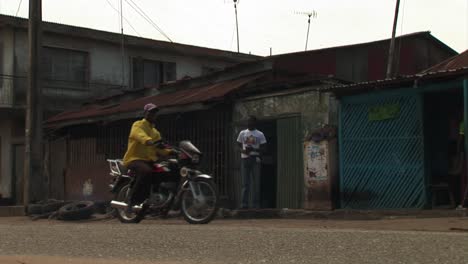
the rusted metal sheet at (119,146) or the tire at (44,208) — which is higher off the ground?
the rusted metal sheet at (119,146)

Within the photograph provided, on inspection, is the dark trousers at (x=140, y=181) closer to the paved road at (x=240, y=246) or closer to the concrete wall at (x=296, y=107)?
the paved road at (x=240, y=246)

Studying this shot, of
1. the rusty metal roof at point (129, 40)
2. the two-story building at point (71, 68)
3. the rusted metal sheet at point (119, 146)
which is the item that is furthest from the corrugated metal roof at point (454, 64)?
the rusty metal roof at point (129, 40)

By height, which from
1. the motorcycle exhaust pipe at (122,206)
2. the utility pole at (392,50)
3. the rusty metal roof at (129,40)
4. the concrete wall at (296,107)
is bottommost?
the motorcycle exhaust pipe at (122,206)

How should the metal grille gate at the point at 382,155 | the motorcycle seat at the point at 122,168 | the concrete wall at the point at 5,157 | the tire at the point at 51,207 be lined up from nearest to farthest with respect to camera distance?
the motorcycle seat at the point at 122,168
the metal grille gate at the point at 382,155
the tire at the point at 51,207
the concrete wall at the point at 5,157

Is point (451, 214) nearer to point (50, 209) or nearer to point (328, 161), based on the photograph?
point (328, 161)

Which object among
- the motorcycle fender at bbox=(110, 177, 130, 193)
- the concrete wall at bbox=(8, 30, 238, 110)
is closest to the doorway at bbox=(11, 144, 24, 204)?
the concrete wall at bbox=(8, 30, 238, 110)

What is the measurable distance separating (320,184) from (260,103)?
7.78 ft

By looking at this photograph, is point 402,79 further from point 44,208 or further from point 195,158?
point 44,208

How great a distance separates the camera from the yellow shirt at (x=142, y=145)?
31.4 ft

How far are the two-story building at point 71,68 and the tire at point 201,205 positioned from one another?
12.4 metres

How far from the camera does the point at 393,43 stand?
737 inches

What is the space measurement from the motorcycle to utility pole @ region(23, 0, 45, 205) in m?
6.65

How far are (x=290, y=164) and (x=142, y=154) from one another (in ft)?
13.7

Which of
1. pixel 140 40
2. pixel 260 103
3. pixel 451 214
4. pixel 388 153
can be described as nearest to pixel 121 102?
pixel 140 40
